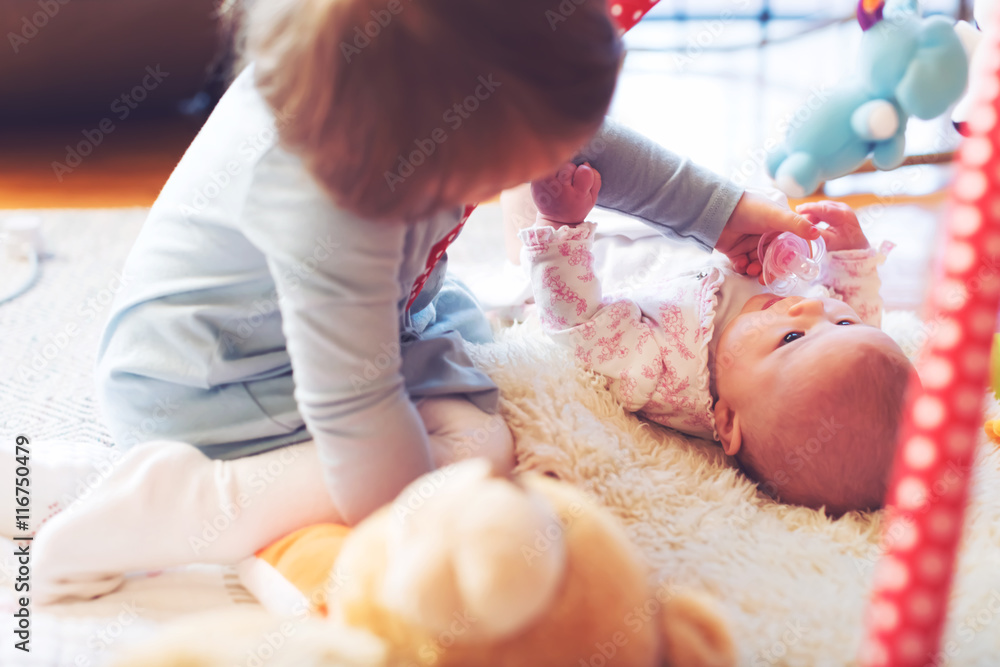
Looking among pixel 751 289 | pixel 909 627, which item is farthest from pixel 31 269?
pixel 909 627

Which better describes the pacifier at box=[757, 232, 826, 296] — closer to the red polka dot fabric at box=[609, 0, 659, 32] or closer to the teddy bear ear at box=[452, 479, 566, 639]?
the red polka dot fabric at box=[609, 0, 659, 32]

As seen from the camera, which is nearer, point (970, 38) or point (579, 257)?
point (970, 38)

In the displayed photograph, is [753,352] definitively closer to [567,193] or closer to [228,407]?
[567,193]

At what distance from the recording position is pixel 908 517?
36 centimetres

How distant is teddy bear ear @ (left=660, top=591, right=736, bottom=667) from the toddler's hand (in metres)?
0.55

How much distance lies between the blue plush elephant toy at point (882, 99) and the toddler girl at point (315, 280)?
205mm

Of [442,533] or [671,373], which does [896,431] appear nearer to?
[671,373]

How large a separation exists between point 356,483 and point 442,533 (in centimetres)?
25

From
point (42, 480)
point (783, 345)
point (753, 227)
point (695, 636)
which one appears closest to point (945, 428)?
point (695, 636)

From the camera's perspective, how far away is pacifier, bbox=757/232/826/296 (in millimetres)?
934

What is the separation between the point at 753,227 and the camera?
0.93 metres

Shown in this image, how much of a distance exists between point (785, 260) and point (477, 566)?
0.68 metres

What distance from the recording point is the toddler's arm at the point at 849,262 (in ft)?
3.22

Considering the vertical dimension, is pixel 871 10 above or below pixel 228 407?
above
